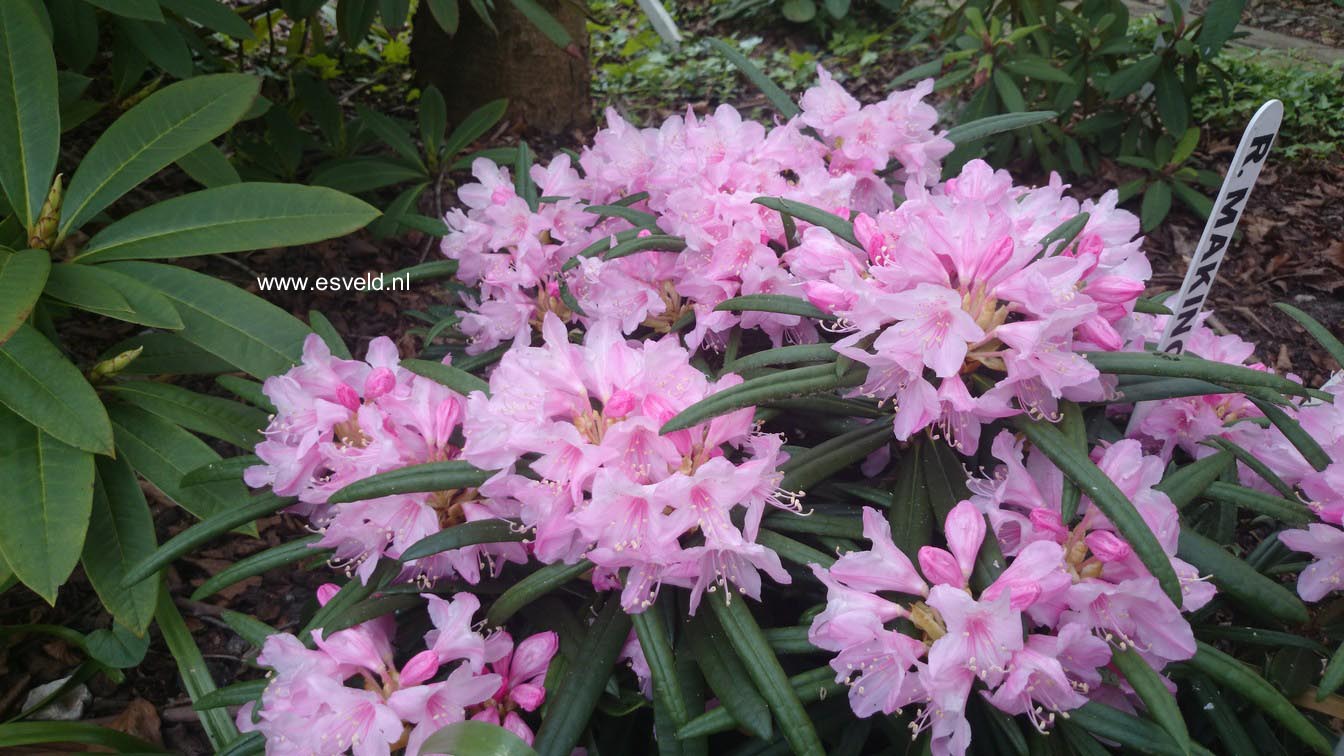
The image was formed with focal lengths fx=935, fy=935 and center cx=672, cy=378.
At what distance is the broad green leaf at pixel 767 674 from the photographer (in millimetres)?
906

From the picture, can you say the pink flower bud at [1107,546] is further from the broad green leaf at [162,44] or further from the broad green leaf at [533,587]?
the broad green leaf at [162,44]

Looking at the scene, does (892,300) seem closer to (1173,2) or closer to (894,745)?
(894,745)

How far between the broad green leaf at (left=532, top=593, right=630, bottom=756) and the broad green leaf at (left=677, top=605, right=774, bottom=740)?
0.29ft

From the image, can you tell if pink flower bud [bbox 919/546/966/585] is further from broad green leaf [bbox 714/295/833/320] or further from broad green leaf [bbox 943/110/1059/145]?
broad green leaf [bbox 943/110/1059/145]

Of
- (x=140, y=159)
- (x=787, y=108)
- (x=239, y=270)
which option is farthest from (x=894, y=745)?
(x=239, y=270)

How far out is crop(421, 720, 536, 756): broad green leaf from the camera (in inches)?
34.5

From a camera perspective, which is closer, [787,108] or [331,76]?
[787,108]

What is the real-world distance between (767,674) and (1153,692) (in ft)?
1.18

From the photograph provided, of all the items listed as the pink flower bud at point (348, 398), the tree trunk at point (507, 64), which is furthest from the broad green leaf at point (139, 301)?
the tree trunk at point (507, 64)

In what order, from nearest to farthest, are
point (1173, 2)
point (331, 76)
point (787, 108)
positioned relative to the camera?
point (787, 108) → point (1173, 2) → point (331, 76)

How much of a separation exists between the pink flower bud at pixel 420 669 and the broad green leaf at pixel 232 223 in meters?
0.76

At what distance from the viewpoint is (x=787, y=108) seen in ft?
5.57

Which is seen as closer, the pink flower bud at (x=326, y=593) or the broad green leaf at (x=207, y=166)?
the pink flower bud at (x=326, y=593)

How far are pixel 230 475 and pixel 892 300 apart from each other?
3.01ft
